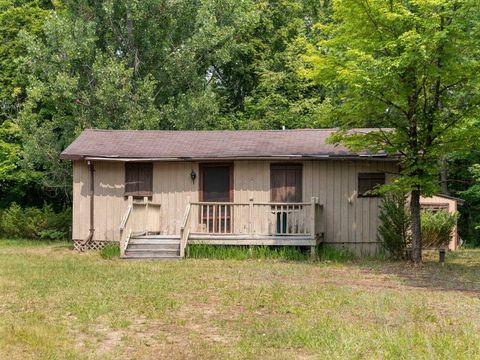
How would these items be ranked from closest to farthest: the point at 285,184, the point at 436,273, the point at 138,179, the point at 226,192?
the point at 436,273 < the point at 285,184 < the point at 226,192 < the point at 138,179

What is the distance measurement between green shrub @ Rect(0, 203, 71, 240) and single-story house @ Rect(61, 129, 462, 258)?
4.39 meters

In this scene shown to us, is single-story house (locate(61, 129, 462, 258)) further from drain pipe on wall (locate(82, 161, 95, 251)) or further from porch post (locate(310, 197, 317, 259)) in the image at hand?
porch post (locate(310, 197, 317, 259))

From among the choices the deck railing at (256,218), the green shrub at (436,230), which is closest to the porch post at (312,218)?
the deck railing at (256,218)

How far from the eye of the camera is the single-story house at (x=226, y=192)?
14930 mm

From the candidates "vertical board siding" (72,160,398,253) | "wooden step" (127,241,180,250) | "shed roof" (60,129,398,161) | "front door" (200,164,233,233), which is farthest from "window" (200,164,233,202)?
"wooden step" (127,241,180,250)

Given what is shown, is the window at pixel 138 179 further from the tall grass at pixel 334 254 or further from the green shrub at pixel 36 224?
the green shrub at pixel 36 224

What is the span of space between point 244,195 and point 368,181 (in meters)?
3.48

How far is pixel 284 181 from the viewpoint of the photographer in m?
15.9

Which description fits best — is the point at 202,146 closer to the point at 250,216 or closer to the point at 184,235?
the point at 250,216

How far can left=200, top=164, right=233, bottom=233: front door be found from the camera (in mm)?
15883

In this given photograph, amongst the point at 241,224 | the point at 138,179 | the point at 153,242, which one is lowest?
the point at 153,242

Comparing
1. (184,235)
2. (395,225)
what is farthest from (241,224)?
(395,225)

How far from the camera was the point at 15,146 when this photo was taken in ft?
76.8

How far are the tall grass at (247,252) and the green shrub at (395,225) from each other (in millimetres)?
2048
